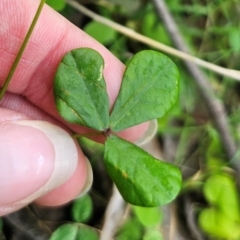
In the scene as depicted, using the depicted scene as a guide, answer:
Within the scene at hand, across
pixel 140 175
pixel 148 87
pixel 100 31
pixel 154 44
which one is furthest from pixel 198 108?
pixel 140 175

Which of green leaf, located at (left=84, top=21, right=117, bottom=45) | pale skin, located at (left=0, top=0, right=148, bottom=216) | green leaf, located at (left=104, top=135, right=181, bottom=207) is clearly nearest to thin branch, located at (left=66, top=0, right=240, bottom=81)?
green leaf, located at (left=84, top=21, right=117, bottom=45)

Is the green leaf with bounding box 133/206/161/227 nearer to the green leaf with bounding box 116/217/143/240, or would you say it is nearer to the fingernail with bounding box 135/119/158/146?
the green leaf with bounding box 116/217/143/240

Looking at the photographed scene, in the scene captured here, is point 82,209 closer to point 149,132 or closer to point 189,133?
point 149,132

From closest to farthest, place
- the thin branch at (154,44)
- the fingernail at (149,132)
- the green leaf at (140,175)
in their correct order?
the green leaf at (140,175), the fingernail at (149,132), the thin branch at (154,44)

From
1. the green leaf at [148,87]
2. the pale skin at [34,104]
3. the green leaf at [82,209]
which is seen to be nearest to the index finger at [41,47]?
the pale skin at [34,104]

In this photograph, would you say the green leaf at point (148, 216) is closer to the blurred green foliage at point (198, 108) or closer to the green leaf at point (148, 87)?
the blurred green foliage at point (198, 108)

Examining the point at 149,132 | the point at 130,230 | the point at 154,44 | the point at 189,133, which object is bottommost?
the point at 130,230

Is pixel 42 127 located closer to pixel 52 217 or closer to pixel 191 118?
pixel 52 217
